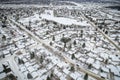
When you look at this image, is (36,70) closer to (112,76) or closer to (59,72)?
(59,72)

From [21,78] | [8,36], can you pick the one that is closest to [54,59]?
[21,78]

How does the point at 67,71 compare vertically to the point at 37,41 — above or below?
below

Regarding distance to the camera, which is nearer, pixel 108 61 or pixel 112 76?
pixel 112 76

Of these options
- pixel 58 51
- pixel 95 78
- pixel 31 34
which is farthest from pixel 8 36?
pixel 95 78

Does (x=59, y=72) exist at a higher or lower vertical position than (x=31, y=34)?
lower

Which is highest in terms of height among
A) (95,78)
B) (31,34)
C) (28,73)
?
(31,34)

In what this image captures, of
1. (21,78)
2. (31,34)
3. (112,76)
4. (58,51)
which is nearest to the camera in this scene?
(21,78)

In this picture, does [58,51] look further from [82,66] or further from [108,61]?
[108,61]

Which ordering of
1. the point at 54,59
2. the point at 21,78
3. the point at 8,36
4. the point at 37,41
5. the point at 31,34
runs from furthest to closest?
the point at 31,34, the point at 8,36, the point at 37,41, the point at 54,59, the point at 21,78

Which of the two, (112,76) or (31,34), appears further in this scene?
(31,34)
